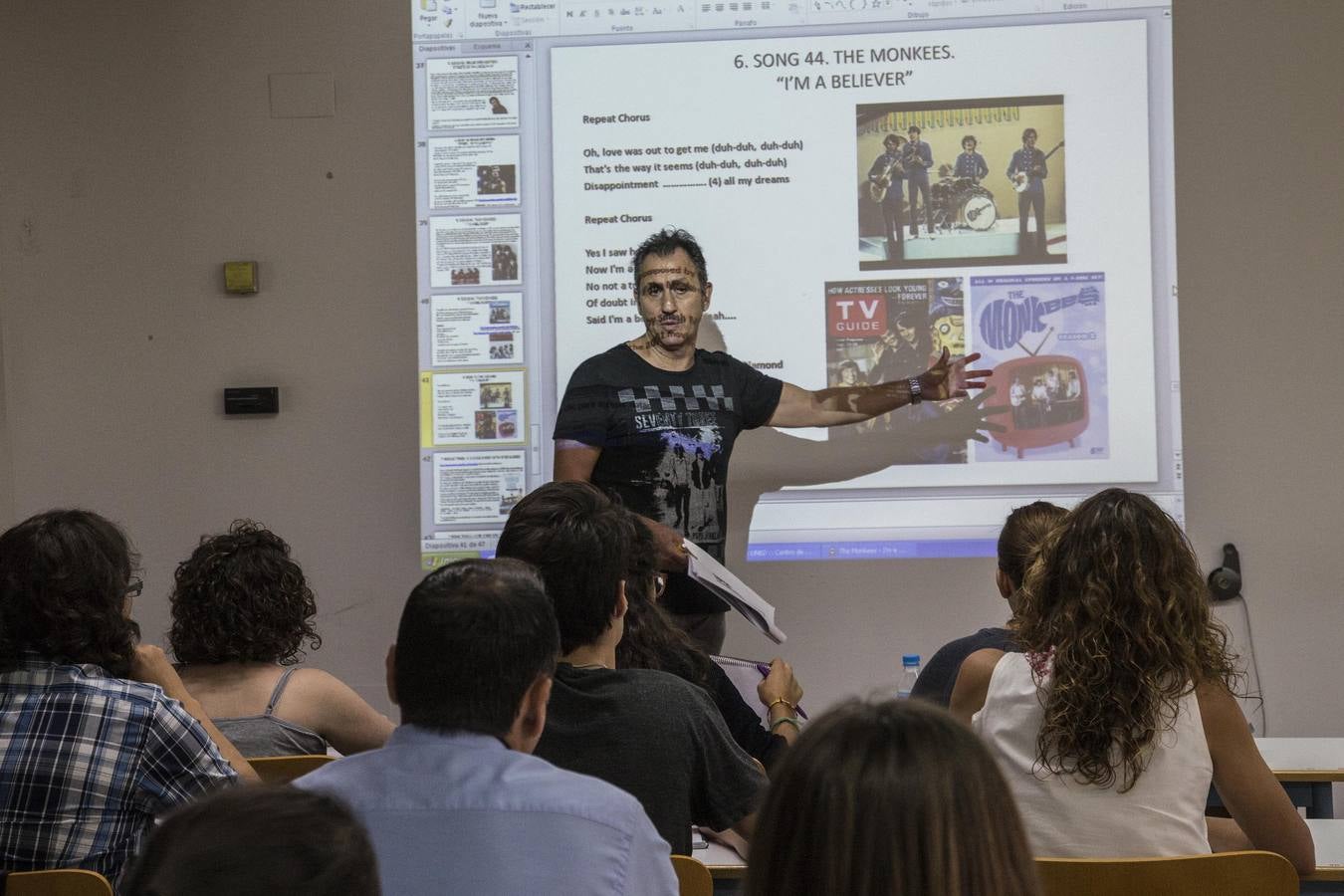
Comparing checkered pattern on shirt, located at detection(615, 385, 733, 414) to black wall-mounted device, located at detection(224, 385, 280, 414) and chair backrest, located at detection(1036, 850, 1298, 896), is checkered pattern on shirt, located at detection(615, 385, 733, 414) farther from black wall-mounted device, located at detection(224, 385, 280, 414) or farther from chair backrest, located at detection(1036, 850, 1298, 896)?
chair backrest, located at detection(1036, 850, 1298, 896)

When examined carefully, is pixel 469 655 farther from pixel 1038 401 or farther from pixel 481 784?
pixel 1038 401

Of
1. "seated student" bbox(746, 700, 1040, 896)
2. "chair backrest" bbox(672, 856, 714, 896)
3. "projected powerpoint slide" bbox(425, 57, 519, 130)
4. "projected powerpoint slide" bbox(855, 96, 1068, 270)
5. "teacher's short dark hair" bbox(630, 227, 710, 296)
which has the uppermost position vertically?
"projected powerpoint slide" bbox(425, 57, 519, 130)

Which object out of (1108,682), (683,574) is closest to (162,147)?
(683,574)

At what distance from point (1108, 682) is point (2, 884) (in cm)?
139

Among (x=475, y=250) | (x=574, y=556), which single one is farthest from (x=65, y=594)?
(x=475, y=250)

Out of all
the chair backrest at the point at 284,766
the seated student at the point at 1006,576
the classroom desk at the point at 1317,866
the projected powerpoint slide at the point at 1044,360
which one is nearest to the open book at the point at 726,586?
the seated student at the point at 1006,576

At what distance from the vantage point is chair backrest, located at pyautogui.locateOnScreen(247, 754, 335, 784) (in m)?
1.89

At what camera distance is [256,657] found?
224cm

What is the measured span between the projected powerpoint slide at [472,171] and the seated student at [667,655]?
2.19 meters

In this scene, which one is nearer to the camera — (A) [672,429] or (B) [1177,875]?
(B) [1177,875]

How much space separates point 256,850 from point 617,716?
97 centimetres

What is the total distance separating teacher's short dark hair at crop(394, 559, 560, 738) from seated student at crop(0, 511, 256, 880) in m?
0.57

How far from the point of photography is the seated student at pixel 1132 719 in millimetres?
1675

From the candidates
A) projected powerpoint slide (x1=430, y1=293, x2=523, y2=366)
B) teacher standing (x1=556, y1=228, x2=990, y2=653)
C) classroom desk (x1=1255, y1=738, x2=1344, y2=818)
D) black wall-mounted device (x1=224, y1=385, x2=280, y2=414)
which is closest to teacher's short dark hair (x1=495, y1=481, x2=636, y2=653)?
classroom desk (x1=1255, y1=738, x2=1344, y2=818)
